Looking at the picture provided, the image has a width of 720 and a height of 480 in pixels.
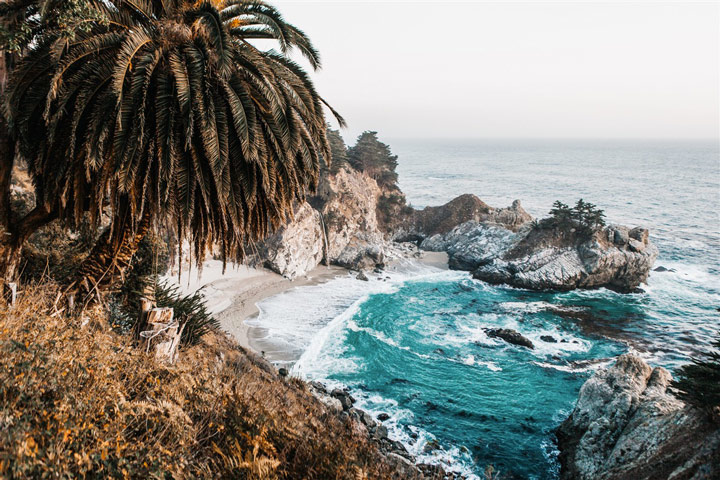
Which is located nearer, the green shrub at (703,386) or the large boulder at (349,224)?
the green shrub at (703,386)

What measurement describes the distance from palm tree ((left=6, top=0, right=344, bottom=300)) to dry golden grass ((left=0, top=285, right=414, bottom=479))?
2221 millimetres

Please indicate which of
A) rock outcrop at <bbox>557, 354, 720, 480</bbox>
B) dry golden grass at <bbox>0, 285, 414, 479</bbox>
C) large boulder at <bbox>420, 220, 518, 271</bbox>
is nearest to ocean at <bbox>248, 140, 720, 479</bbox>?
rock outcrop at <bbox>557, 354, 720, 480</bbox>

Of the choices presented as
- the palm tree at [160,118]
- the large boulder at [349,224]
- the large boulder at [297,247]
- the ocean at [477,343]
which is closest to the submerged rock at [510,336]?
the ocean at [477,343]

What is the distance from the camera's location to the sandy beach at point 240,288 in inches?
1066

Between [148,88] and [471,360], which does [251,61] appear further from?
[471,360]

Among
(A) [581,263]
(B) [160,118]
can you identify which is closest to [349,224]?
(A) [581,263]

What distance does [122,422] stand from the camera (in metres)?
4.05

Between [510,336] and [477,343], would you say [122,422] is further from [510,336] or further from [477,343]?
[510,336]

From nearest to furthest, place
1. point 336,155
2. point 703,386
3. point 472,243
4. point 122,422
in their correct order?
1. point 122,422
2. point 703,386
3. point 472,243
4. point 336,155

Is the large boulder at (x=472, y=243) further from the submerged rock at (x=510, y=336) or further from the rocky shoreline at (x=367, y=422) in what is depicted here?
the rocky shoreline at (x=367, y=422)

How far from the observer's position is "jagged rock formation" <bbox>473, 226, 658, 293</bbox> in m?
39.6

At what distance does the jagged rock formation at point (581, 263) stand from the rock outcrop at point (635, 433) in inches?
912

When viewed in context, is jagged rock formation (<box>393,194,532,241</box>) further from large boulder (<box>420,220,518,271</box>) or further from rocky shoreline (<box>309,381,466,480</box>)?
rocky shoreline (<box>309,381,466,480</box>)

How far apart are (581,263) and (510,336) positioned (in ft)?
60.4
